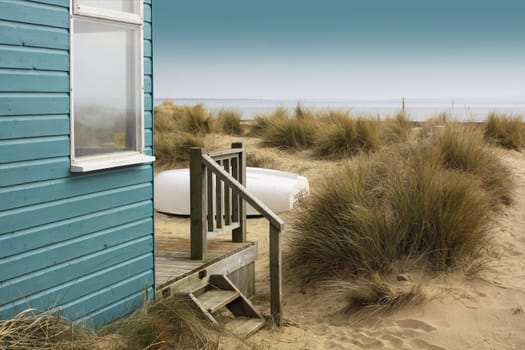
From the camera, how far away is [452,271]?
25.3 ft

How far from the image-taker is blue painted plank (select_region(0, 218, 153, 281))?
4.50m

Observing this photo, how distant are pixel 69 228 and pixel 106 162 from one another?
54 cm

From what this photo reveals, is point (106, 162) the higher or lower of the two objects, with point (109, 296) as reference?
higher

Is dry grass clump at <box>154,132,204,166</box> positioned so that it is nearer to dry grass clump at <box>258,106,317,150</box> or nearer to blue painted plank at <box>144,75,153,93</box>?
dry grass clump at <box>258,106,317,150</box>

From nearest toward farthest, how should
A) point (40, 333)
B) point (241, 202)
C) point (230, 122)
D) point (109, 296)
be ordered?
point (40, 333)
point (109, 296)
point (241, 202)
point (230, 122)

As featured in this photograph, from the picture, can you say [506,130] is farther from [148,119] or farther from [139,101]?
[139,101]

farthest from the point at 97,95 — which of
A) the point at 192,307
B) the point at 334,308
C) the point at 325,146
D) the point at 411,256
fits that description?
the point at 325,146

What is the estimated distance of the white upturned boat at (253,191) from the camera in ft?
40.3

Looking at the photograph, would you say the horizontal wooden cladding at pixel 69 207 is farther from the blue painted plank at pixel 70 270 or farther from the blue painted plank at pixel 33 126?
the blue painted plank at pixel 33 126

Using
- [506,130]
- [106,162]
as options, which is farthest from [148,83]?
[506,130]

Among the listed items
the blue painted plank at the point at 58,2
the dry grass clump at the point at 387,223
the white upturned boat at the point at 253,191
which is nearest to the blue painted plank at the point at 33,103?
the blue painted plank at the point at 58,2

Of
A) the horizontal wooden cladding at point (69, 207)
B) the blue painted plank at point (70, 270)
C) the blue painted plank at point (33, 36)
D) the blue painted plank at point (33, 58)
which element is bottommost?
the blue painted plank at point (70, 270)

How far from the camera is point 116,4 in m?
5.30

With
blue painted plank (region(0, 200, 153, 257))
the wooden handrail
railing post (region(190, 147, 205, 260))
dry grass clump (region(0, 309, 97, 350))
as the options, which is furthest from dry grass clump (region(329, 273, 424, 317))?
dry grass clump (region(0, 309, 97, 350))
